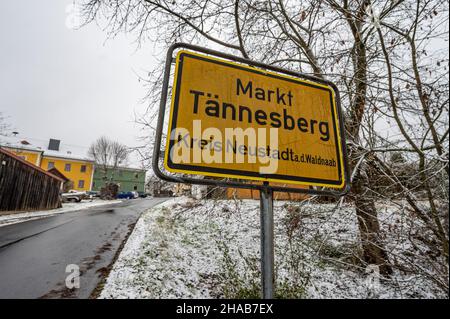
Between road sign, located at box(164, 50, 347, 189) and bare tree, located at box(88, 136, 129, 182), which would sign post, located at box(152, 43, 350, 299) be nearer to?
road sign, located at box(164, 50, 347, 189)

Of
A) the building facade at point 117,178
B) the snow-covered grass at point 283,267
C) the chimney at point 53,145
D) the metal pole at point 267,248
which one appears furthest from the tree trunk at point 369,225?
the chimney at point 53,145

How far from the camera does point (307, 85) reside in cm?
135

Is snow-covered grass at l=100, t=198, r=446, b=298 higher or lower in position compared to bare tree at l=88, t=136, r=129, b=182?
lower

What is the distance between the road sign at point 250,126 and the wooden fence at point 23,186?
14461 mm

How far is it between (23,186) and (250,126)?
661 inches

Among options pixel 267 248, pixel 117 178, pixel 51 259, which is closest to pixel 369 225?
pixel 267 248

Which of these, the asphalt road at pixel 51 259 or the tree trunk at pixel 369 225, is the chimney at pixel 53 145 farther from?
the tree trunk at pixel 369 225

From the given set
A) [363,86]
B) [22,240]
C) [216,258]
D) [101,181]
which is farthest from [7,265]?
[101,181]

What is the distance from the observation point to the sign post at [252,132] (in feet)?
3.28

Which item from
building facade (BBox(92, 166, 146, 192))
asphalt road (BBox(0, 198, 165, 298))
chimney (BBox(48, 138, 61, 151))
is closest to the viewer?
asphalt road (BBox(0, 198, 165, 298))

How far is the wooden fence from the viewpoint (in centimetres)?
1153

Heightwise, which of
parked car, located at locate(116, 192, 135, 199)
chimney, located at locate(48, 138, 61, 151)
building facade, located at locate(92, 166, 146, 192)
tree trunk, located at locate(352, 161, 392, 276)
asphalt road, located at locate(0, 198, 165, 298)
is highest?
chimney, located at locate(48, 138, 61, 151)

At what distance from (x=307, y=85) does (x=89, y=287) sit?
13.3ft

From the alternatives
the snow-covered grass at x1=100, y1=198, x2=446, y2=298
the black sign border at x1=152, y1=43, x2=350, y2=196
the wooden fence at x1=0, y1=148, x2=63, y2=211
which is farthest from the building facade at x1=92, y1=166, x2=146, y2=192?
the black sign border at x1=152, y1=43, x2=350, y2=196
